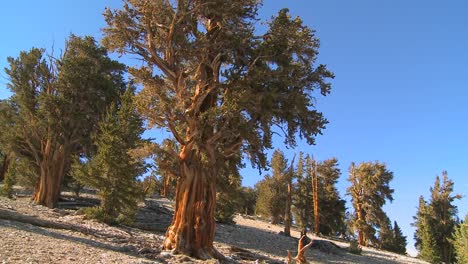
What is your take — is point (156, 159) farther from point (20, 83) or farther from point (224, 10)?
point (20, 83)

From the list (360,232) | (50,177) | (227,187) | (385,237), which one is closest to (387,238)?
(385,237)

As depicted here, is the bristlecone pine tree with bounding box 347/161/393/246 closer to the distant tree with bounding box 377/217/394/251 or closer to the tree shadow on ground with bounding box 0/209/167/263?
the distant tree with bounding box 377/217/394/251

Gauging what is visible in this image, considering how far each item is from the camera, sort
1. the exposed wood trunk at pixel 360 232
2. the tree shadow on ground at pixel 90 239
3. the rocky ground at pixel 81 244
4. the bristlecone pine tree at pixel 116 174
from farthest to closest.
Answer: the exposed wood trunk at pixel 360 232, the bristlecone pine tree at pixel 116 174, the tree shadow on ground at pixel 90 239, the rocky ground at pixel 81 244

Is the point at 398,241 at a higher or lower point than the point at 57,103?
lower

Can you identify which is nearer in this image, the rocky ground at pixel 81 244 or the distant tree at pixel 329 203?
the rocky ground at pixel 81 244

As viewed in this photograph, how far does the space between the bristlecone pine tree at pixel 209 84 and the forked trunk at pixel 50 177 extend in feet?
47.7

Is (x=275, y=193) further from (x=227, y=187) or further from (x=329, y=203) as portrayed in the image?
(x=227, y=187)

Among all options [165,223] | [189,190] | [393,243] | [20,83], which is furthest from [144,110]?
[393,243]

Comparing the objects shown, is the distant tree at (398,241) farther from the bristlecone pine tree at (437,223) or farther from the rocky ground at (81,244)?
the rocky ground at (81,244)

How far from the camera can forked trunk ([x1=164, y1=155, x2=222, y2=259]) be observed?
15375mm

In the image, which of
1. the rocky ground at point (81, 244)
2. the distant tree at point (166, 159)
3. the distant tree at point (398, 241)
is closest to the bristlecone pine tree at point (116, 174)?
the rocky ground at point (81, 244)

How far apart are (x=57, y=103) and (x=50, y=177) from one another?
16.7 feet

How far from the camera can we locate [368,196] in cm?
4934

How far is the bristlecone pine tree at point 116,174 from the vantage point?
2005 cm
